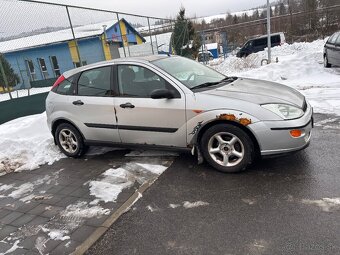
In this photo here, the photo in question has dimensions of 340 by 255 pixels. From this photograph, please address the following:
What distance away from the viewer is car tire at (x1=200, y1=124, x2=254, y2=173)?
4.09 m

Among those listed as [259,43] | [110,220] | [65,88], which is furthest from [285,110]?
[259,43]

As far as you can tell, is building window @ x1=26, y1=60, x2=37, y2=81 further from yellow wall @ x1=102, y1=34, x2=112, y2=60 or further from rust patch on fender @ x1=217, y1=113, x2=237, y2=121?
rust patch on fender @ x1=217, y1=113, x2=237, y2=121

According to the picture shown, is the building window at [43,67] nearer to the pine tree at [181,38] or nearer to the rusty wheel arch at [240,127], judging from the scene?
the pine tree at [181,38]

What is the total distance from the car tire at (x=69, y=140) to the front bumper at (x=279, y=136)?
306cm

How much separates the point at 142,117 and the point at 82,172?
1.38 metres

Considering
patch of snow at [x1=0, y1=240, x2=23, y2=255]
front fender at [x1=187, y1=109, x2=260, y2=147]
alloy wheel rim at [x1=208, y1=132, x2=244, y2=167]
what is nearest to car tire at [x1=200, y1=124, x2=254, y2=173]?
alloy wheel rim at [x1=208, y1=132, x2=244, y2=167]

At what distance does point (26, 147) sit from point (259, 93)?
458 centimetres

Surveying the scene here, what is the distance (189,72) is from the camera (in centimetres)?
500

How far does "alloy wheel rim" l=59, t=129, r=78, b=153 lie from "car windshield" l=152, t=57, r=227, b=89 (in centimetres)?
205

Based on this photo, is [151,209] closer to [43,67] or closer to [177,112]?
[177,112]

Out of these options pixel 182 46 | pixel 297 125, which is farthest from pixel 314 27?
pixel 297 125

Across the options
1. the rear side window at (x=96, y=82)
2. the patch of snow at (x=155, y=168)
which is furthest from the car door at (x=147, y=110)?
the patch of snow at (x=155, y=168)

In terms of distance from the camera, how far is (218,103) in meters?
4.17

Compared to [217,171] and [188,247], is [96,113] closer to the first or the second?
[217,171]
